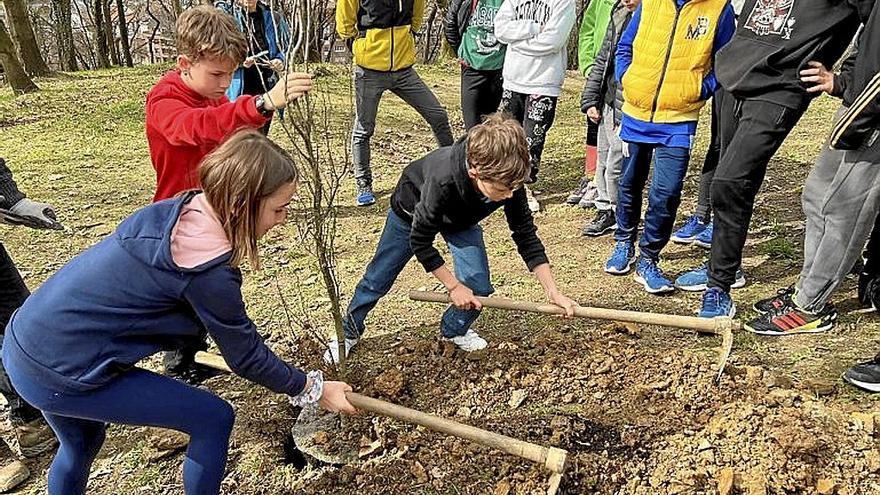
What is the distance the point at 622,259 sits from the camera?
448 centimetres

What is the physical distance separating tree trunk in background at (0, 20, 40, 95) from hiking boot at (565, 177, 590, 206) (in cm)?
878

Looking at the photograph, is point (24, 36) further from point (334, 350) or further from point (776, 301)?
point (776, 301)

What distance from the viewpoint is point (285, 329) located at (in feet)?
13.1

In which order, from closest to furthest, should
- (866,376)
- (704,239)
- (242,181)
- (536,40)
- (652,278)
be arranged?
(242,181) < (866,376) < (652,278) < (704,239) < (536,40)

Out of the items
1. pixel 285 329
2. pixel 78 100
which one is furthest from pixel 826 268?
pixel 78 100

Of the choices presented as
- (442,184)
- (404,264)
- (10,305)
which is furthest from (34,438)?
(442,184)

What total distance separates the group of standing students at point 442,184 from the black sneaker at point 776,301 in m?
0.01

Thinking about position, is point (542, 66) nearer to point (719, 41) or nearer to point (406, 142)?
point (719, 41)

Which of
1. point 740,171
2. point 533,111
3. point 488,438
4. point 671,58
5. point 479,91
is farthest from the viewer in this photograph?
point 479,91

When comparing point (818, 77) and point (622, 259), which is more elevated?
point (818, 77)

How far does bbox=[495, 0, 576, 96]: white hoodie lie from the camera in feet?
16.7

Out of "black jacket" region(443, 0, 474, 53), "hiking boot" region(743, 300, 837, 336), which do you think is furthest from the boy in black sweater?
"black jacket" region(443, 0, 474, 53)

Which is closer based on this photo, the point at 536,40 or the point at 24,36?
the point at 536,40

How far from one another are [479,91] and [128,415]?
4.12m
